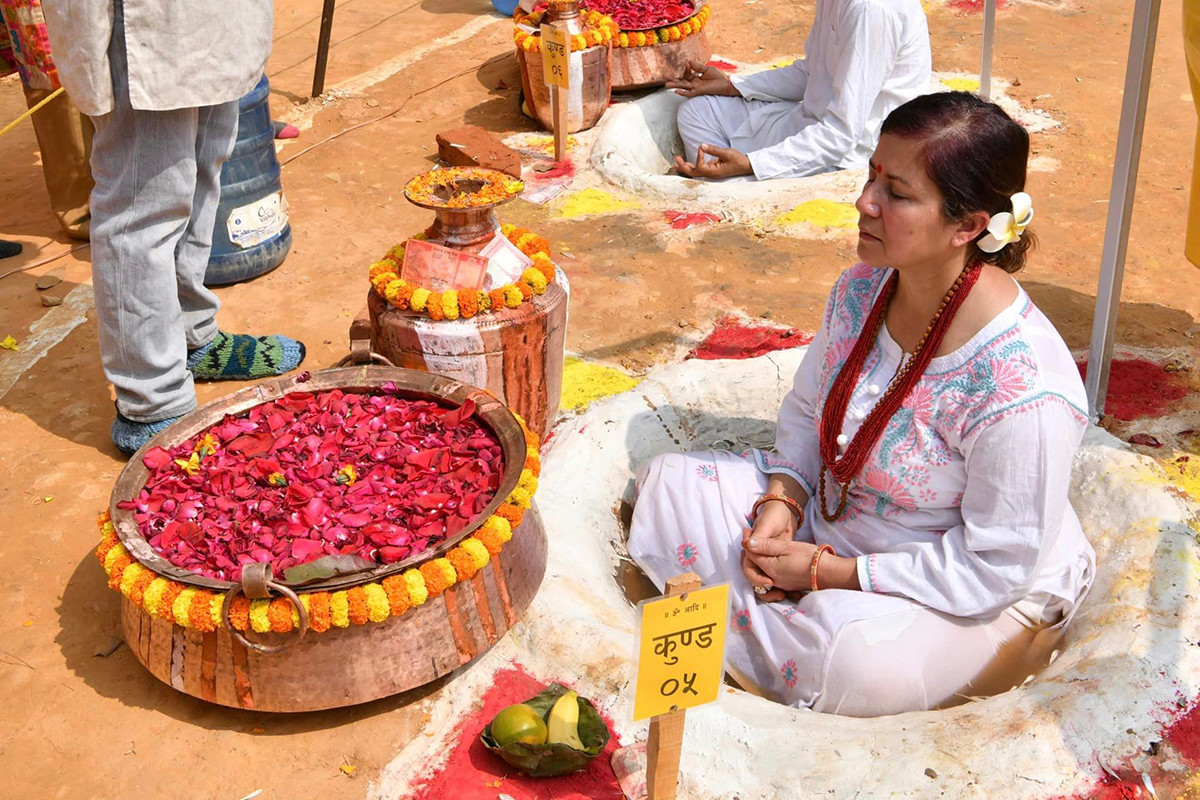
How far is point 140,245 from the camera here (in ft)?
9.73

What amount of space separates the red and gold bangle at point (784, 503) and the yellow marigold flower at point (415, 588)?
881mm

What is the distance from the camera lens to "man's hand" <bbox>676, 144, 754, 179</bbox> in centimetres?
505

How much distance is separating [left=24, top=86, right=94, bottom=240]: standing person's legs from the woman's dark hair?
3671 millimetres

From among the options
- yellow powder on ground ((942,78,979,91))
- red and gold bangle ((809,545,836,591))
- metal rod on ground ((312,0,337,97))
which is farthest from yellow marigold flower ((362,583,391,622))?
yellow powder on ground ((942,78,979,91))

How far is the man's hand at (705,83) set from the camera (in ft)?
18.2

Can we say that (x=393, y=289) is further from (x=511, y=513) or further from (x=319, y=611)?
(x=319, y=611)

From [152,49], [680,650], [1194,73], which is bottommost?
[680,650]

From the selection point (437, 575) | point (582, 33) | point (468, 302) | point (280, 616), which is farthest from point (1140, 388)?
point (582, 33)

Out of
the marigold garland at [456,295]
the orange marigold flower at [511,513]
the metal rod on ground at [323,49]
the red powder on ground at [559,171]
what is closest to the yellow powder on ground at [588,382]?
the marigold garland at [456,295]

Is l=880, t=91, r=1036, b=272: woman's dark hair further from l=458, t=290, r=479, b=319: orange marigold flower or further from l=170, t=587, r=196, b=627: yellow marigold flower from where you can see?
l=170, t=587, r=196, b=627: yellow marigold flower

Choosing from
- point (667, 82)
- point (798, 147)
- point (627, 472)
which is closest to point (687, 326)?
point (627, 472)

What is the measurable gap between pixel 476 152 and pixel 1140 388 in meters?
2.87

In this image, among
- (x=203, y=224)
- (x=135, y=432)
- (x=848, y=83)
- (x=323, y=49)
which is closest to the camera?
(x=135, y=432)

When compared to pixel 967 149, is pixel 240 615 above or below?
below
